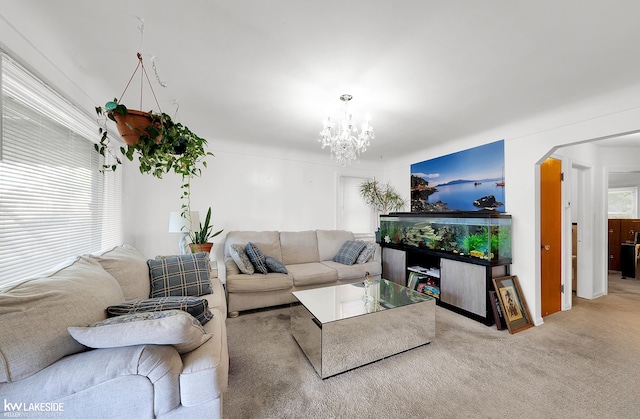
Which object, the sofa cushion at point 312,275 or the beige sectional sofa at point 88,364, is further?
the sofa cushion at point 312,275

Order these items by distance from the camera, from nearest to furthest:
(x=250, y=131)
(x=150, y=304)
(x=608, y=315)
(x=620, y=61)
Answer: (x=150, y=304) < (x=620, y=61) < (x=608, y=315) < (x=250, y=131)

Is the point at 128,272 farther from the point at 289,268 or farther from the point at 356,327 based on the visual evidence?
the point at 289,268

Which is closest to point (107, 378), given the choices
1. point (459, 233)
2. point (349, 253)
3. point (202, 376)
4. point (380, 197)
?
point (202, 376)

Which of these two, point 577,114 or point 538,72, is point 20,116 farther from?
point 577,114

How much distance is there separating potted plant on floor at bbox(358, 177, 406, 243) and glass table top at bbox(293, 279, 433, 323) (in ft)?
6.89

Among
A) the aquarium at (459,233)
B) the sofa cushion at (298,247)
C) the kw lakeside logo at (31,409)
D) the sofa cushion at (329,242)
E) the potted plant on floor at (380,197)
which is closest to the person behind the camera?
the kw lakeside logo at (31,409)

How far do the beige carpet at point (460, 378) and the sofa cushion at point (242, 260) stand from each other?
2.10 ft

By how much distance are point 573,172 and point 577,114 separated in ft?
6.10

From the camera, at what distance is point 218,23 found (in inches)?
54.4

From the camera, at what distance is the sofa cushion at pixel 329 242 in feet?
13.1

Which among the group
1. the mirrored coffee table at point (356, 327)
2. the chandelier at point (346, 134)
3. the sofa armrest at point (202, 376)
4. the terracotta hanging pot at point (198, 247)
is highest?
the chandelier at point (346, 134)

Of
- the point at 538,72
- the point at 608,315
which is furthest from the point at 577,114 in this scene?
the point at 608,315

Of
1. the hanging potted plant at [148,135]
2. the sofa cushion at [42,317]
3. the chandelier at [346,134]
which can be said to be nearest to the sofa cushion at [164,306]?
the sofa cushion at [42,317]

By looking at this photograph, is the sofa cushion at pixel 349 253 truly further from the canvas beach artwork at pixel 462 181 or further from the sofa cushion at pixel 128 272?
the sofa cushion at pixel 128 272
